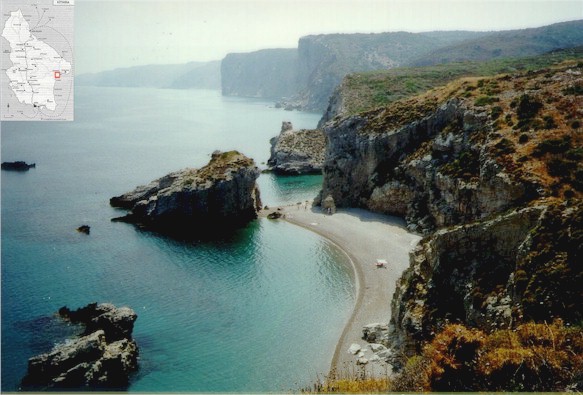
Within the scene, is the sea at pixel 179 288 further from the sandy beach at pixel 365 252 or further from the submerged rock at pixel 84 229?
the sandy beach at pixel 365 252

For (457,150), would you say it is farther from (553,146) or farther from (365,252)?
(365,252)

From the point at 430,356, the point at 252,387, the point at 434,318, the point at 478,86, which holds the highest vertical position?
the point at 478,86

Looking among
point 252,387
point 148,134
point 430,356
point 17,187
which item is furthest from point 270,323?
point 148,134

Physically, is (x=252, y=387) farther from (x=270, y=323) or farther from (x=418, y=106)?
(x=418, y=106)

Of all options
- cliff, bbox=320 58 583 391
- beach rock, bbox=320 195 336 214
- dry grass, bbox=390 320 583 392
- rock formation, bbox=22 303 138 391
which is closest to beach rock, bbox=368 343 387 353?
cliff, bbox=320 58 583 391

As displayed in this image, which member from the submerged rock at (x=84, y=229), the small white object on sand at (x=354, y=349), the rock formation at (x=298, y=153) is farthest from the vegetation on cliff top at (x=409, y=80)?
the small white object on sand at (x=354, y=349)

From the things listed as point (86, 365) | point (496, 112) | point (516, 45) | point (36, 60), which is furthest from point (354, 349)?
point (516, 45)
